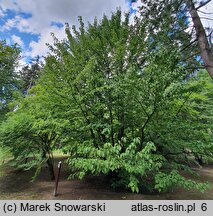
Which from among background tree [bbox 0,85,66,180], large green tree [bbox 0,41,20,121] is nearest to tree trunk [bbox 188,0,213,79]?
background tree [bbox 0,85,66,180]

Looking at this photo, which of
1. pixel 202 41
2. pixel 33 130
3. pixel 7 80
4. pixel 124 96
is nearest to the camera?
pixel 124 96

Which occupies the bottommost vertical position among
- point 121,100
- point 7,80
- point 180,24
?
point 121,100

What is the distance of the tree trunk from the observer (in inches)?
222

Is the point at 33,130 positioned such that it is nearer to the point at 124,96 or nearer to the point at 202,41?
the point at 124,96

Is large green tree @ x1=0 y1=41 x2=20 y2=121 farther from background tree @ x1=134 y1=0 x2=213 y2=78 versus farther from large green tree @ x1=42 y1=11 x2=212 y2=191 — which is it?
background tree @ x1=134 y1=0 x2=213 y2=78

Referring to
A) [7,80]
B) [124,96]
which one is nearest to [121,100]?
[124,96]

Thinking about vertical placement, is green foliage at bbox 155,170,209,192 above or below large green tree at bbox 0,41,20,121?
below

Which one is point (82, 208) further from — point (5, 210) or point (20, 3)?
point (20, 3)

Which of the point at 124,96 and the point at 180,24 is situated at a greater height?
the point at 180,24

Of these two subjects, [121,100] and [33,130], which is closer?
[121,100]

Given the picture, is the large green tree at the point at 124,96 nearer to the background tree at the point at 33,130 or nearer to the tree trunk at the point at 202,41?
the tree trunk at the point at 202,41

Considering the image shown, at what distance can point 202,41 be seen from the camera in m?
5.79

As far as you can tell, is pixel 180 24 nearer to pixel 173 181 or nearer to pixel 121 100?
pixel 121 100

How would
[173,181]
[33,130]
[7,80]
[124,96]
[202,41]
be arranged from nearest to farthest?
[173,181], [124,96], [202,41], [33,130], [7,80]
